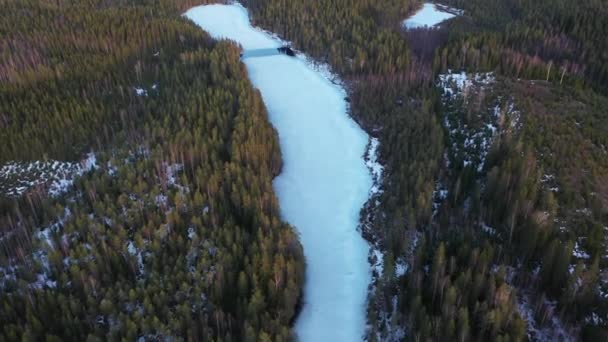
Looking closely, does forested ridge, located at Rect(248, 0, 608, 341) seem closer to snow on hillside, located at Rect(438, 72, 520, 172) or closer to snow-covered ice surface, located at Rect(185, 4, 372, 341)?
snow on hillside, located at Rect(438, 72, 520, 172)

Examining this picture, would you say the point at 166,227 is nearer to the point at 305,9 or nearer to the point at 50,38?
the point at 50,38

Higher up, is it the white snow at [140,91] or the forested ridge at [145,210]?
the white snow at [140,91]

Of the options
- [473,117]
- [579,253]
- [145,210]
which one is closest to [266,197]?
[145,210]

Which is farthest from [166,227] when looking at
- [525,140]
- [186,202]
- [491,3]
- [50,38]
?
[491,3]

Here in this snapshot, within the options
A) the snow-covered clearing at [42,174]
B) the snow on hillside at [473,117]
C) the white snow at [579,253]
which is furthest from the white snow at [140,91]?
the white snow at [579,253]

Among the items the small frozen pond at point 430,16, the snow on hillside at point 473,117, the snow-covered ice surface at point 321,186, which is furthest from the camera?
the small frozen pond at point 430,16

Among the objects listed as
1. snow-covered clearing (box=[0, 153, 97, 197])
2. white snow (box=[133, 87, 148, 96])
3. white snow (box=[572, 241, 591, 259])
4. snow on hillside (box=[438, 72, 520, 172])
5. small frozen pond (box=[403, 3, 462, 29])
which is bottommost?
snow-covered clearing (box=[0, 153, 97, 197])

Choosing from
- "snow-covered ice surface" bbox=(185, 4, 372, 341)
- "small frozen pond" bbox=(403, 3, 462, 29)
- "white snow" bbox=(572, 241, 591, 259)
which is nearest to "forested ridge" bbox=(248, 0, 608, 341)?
"white snow" bbox=(572, 241, 591, 259)

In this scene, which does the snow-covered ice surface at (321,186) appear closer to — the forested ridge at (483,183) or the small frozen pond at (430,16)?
the forested ridge at (483,183)
